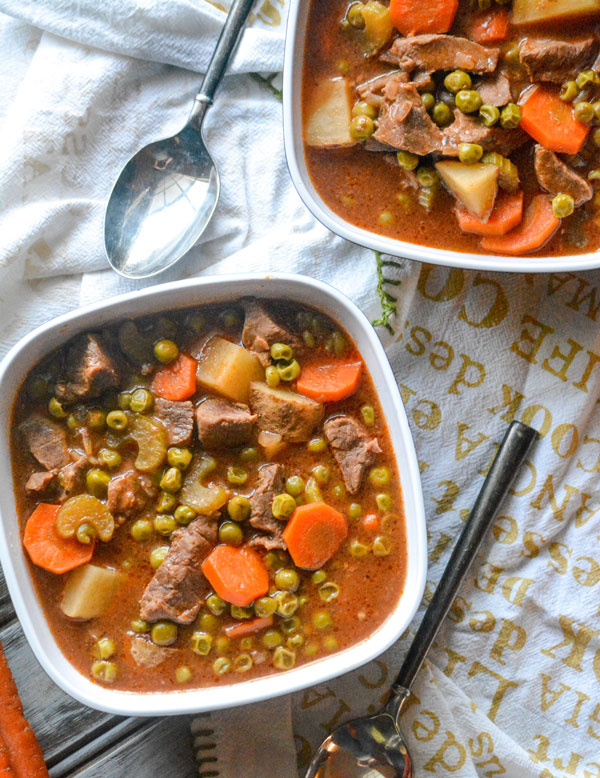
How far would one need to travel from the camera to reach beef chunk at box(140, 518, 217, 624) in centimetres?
271

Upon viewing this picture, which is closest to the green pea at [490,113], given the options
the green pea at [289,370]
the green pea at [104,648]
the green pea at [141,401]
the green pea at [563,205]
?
the green pea at [563,205]

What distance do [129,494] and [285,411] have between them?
670mm

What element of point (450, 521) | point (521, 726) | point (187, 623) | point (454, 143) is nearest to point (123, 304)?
point (187, 623)

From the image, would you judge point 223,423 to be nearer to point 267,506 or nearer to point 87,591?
point 267,506

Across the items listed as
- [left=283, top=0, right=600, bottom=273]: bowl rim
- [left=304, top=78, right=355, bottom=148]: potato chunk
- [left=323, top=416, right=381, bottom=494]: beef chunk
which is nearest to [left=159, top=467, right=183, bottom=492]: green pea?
[left=323, top=416, right=381, bottom=494]: beef chunk

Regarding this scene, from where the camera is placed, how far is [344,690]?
3.21m

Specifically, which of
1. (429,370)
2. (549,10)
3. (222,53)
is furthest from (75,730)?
(549,10)

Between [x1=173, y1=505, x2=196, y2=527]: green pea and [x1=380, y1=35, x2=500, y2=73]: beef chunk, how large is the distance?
188 cm

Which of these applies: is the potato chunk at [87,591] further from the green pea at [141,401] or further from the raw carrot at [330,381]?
the raw carrot at [330,381]

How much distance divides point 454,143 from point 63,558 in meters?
2.17

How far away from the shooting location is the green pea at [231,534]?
2.81 metres

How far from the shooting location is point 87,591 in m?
2.76

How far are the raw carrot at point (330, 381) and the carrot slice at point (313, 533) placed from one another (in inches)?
16.6

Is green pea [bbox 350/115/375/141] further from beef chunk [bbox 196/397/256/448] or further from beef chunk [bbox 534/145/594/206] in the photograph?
beef chunk [bbox 196/397/256/448]
